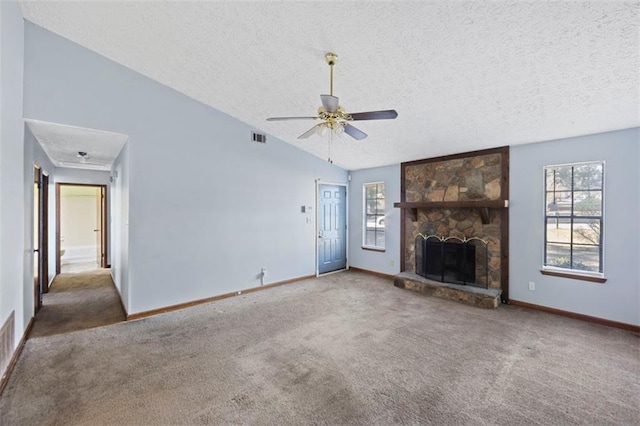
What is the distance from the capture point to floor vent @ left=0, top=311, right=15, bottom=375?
2338 mm

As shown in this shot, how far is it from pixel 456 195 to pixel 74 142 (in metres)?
6.15

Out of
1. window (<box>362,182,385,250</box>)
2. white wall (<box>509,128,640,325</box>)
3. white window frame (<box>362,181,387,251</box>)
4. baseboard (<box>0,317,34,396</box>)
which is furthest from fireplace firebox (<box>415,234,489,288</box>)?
baseboard (<box>0,317,34,396</box>)

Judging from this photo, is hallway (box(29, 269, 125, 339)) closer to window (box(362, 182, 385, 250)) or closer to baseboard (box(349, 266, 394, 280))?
baseboard (box(349, 266, 394, 280))

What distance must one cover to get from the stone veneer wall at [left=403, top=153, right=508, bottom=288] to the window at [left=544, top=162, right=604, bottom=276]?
63 cm

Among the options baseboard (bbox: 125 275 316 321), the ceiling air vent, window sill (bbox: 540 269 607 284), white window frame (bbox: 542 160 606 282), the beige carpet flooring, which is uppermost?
the ceiling air vent

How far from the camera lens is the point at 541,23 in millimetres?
2178

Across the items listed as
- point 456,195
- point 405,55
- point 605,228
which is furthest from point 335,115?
point 605,228

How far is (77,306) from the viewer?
4.24 m

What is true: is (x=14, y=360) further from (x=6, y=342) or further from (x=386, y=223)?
(x=386, y=223)

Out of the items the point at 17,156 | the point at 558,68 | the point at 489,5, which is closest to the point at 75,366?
the point at 17,156

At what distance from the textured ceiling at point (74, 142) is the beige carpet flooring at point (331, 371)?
249cm

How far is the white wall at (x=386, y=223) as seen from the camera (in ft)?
19.5

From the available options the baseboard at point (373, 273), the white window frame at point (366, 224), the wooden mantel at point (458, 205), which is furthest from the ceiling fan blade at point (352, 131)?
the baseboard at point (373, 273)

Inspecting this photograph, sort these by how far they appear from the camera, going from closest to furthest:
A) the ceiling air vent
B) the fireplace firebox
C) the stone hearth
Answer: the stone hearth, the fireplace firebox, the ceiling air vent
